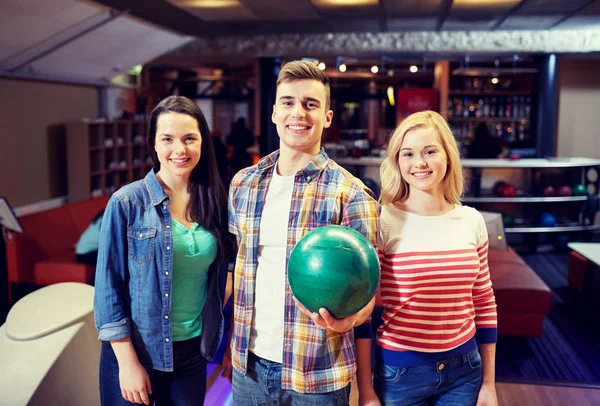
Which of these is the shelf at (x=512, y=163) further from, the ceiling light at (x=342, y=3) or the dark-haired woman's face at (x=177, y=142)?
the dark-haired woman's face at (x=177, y=142)

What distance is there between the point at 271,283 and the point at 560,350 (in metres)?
3.60

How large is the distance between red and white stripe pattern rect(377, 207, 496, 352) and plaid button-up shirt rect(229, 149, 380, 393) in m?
0.14

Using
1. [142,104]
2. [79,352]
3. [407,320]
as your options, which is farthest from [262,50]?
[407,320]

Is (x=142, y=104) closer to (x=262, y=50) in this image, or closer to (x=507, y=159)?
(x=262, y=50)

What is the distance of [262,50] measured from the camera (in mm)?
8844

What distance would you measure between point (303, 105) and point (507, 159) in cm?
699

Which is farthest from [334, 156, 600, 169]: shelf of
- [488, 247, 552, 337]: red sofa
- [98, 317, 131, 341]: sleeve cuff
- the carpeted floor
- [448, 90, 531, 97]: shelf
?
[98, 317, 131, 341]: sleeve cuff

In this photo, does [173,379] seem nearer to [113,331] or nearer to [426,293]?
[113,331]

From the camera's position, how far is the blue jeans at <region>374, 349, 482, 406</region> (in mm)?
1560

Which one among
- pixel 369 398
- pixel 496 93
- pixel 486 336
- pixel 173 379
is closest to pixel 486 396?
pixel 486 336

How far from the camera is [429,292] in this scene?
1.56 m

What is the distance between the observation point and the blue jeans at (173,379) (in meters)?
1.71

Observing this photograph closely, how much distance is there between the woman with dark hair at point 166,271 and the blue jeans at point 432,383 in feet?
2.03

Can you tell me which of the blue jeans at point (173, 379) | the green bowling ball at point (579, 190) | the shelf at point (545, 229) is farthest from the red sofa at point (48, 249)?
the green bowling ball at point (579, 190)
